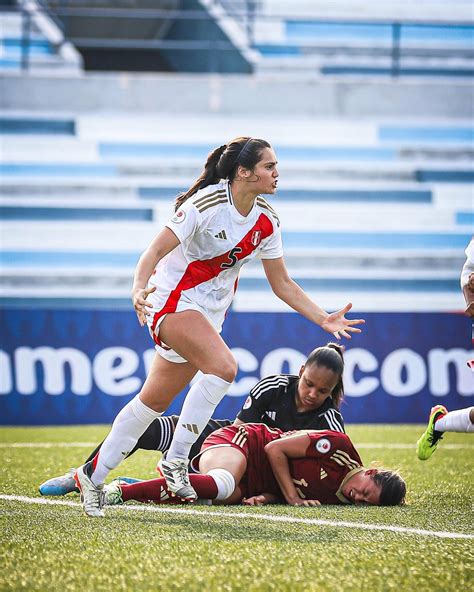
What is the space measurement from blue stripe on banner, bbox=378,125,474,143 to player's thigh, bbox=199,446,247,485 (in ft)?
40.3

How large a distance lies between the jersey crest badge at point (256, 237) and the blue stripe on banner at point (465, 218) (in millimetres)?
11320

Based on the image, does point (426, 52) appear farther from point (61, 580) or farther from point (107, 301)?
point (61, 580)

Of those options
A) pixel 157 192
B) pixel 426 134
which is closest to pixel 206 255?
pixel 157 192

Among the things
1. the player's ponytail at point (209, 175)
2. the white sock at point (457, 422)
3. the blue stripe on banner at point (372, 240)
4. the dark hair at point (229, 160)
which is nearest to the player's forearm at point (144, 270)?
the dark hair at point (229, 160)

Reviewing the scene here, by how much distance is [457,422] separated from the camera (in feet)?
17.2

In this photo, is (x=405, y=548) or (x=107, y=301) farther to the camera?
(x=107, y=301)

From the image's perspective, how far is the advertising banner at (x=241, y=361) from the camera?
10297 millimetres

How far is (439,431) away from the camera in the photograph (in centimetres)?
552

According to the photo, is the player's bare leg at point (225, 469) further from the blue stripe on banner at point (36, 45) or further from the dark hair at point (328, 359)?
the blue stripe on banner at point (36, 45)

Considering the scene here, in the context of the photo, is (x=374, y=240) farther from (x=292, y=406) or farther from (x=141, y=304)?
(x=141, y=304)

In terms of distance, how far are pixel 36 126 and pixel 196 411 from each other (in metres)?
12.5

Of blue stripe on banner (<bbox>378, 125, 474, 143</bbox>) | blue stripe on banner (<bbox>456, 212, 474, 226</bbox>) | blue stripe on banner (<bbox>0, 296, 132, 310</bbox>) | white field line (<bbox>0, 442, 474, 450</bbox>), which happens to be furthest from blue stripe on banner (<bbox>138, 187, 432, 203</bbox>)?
white field line (<bbox>0, 442, 474, 450</bbox>)

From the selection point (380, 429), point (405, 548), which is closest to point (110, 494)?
point (405, 548)

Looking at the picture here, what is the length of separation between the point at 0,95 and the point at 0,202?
193 cm
